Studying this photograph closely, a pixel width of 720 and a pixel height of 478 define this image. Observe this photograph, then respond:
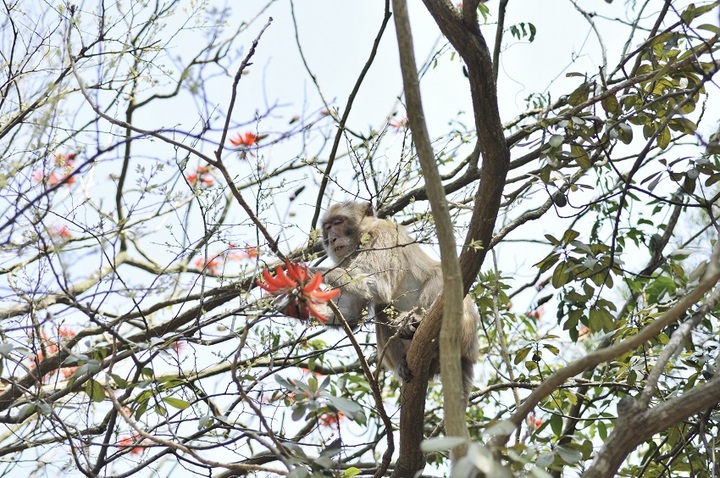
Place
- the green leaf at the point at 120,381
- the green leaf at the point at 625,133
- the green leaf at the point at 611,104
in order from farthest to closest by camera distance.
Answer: the green leaf at the point at 611,104 < the green leaf at the point at 625,133 < the green leaf at the point at 120,381

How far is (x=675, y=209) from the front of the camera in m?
7.08

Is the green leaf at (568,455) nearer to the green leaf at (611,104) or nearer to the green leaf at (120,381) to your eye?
the green leaf at (120,381)

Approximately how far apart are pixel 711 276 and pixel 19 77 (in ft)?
17.1

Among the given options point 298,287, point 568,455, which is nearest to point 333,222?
point 568,455

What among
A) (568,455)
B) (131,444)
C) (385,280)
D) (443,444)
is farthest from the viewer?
(385,280)

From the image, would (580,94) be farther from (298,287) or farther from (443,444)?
(443,444)

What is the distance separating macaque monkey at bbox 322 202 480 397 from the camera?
20.7 feet

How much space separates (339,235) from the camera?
7121 millimetres

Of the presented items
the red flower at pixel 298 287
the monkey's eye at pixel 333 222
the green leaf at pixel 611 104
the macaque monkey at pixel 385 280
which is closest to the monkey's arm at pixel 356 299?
the macaque monkey at pixel 385 280

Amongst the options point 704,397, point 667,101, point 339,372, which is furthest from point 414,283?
point 704,397

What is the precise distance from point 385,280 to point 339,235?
2.67 ft

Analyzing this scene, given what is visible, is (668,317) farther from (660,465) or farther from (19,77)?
(19,77)

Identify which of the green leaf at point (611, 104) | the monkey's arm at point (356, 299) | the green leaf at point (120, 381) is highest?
the monkey's arm at point (356, 299)

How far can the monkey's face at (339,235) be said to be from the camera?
277 inches
